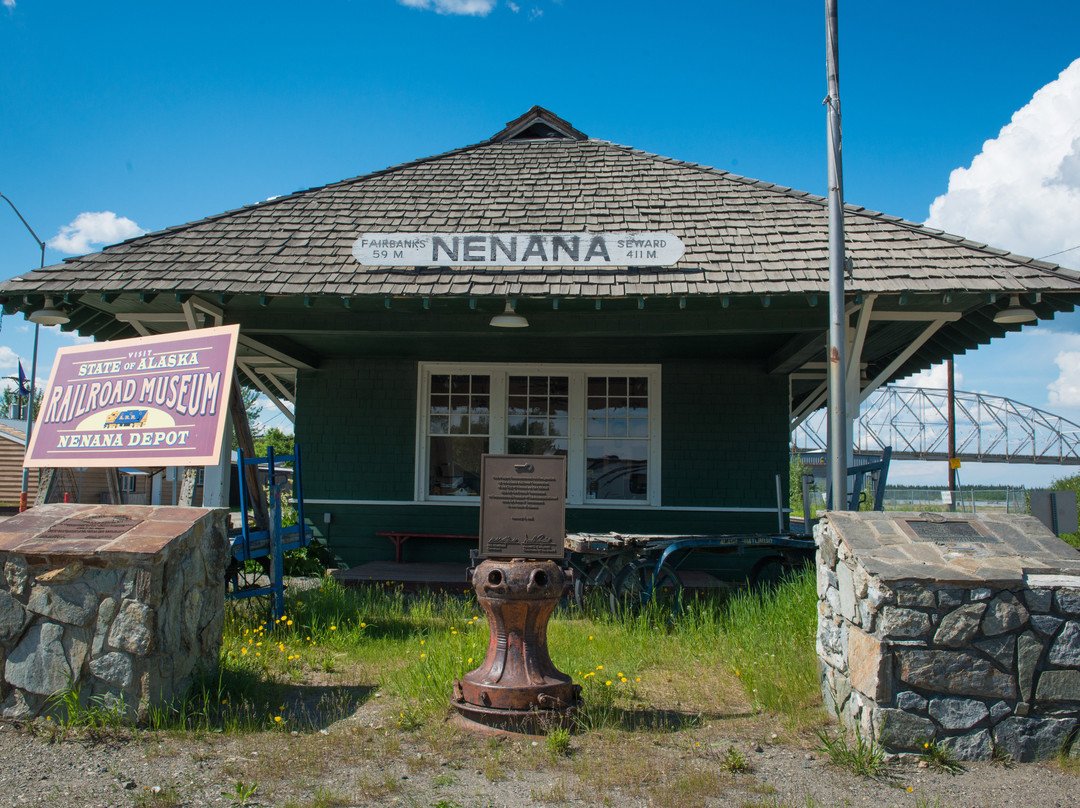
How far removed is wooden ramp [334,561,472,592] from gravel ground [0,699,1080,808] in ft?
14.3

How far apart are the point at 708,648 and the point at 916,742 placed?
222 cm

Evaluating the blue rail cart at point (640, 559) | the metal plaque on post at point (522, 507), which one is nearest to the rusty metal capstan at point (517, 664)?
the metal plaque on post at point (522, 507)

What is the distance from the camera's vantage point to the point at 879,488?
7.81 meters

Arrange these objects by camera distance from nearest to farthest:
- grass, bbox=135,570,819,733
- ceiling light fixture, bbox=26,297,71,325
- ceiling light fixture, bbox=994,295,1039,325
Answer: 1. grass, bbox=135,570,819,733
2. ceiling light fixture, bbox=994,295,1039,325
3. ceiling light fixture, bbox=26,297,71,325

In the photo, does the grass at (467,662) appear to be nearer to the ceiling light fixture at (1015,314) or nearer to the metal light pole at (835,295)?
the metal light pole at (835,295)

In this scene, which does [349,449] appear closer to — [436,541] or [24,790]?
[436,541]

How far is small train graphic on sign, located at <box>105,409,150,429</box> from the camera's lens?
233 inches

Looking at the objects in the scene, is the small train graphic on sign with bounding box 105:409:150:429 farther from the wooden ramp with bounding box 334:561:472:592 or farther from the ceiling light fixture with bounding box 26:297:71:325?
the wooden ramp with bounding box 334:561:472:592

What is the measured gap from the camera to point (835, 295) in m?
6.70

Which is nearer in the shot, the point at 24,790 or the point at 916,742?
the point at 24,790

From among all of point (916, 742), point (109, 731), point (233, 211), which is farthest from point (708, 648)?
point (233, 211)

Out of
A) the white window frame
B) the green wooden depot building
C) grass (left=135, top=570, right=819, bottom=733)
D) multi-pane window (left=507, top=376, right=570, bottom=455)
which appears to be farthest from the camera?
multi-pane window (left=507, top=376, right=570, bottom=455)

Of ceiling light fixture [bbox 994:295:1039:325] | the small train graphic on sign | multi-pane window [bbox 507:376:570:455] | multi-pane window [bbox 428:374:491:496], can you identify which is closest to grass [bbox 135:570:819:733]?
the small train graphic on sign

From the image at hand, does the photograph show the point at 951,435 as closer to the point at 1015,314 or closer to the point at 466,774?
the point at 1015,314
